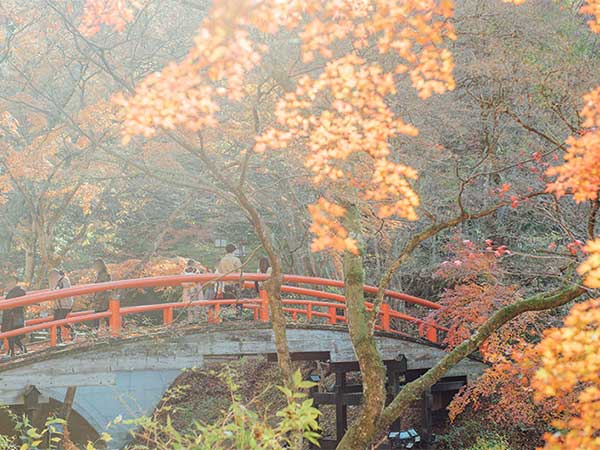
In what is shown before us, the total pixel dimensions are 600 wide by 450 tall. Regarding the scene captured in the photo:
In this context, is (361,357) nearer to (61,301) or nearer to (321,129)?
(321,129)

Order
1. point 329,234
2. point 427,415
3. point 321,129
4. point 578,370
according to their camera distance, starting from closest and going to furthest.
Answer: point 578,370 < point 321,129 < point 329,234 < point 427,415

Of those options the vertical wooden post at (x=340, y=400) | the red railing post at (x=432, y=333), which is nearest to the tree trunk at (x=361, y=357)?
the vertical wooden post at (x=340, y=400)

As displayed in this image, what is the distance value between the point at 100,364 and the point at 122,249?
33.3 feet

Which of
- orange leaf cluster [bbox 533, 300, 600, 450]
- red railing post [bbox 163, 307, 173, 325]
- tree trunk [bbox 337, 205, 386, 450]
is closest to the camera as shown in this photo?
orange leaf cluster [bbox 533, 300, 600, 450]

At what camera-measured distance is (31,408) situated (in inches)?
403

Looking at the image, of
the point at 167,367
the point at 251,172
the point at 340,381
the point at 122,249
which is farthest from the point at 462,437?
the point at 122,249

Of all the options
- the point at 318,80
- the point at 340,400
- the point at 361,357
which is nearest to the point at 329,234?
the point at 361,357

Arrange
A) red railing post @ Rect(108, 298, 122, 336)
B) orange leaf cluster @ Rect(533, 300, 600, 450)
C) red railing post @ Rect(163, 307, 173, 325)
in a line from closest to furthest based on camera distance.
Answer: orange leaf cluster @ Rect(533, 300, 600, 450) < red railing post @ Rect(108, 298, 122, 336) < red railing post @ Rect(163, 307, 173, 325)

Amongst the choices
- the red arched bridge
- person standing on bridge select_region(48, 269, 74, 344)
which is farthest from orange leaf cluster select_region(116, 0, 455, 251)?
person standing on bridge select_region(48, 269, 74, 344)

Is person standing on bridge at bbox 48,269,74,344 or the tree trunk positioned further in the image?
person standing on bridge at bbox 48,269,74,344

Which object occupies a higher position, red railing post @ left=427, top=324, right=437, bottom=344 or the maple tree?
the maple tree

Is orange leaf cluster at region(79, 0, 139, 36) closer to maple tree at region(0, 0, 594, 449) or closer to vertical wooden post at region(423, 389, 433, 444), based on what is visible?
maple tree at region(0, 0, 594, 449)

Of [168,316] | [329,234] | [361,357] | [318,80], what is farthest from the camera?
[168,316]

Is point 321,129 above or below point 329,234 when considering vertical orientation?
above
